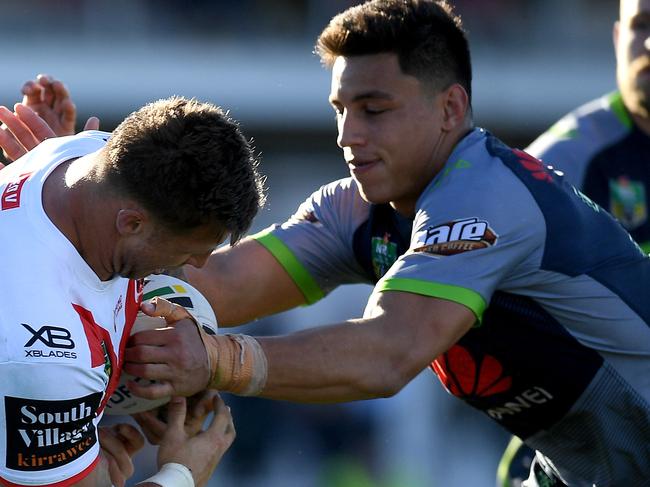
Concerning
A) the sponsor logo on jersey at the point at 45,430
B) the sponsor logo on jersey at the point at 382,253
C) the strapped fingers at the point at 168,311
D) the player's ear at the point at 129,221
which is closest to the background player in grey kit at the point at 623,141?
the sponsor logo on jersey at the point at 382,253

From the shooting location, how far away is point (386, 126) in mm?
4418

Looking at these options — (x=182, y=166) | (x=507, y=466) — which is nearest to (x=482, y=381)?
(x=507, y=466)

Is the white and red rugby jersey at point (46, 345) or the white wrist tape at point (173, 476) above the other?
the white and red rugby jersey at point (46, 345)

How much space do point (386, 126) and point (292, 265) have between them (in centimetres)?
79

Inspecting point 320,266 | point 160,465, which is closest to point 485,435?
point 320,266

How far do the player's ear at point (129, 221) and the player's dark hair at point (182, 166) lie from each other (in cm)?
3

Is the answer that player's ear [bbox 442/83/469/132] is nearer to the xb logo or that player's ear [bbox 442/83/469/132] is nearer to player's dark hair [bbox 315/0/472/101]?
player's dark hair [bbox 315/0/472/101]

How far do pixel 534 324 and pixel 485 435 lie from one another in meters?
8.49

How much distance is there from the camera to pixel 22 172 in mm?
3688

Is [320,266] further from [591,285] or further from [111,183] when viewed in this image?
[111,183]

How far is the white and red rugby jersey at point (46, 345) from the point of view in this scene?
131 inches

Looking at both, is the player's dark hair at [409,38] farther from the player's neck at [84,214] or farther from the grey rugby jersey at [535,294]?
the player's neck at [84,214]

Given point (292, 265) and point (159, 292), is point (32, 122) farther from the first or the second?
point (292, 265)

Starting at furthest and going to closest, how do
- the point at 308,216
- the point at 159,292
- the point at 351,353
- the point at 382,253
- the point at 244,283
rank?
the point at 308,216 → the point at 244,283 → the point at 382,253 → the point at 159,292 → the point at 351,353
